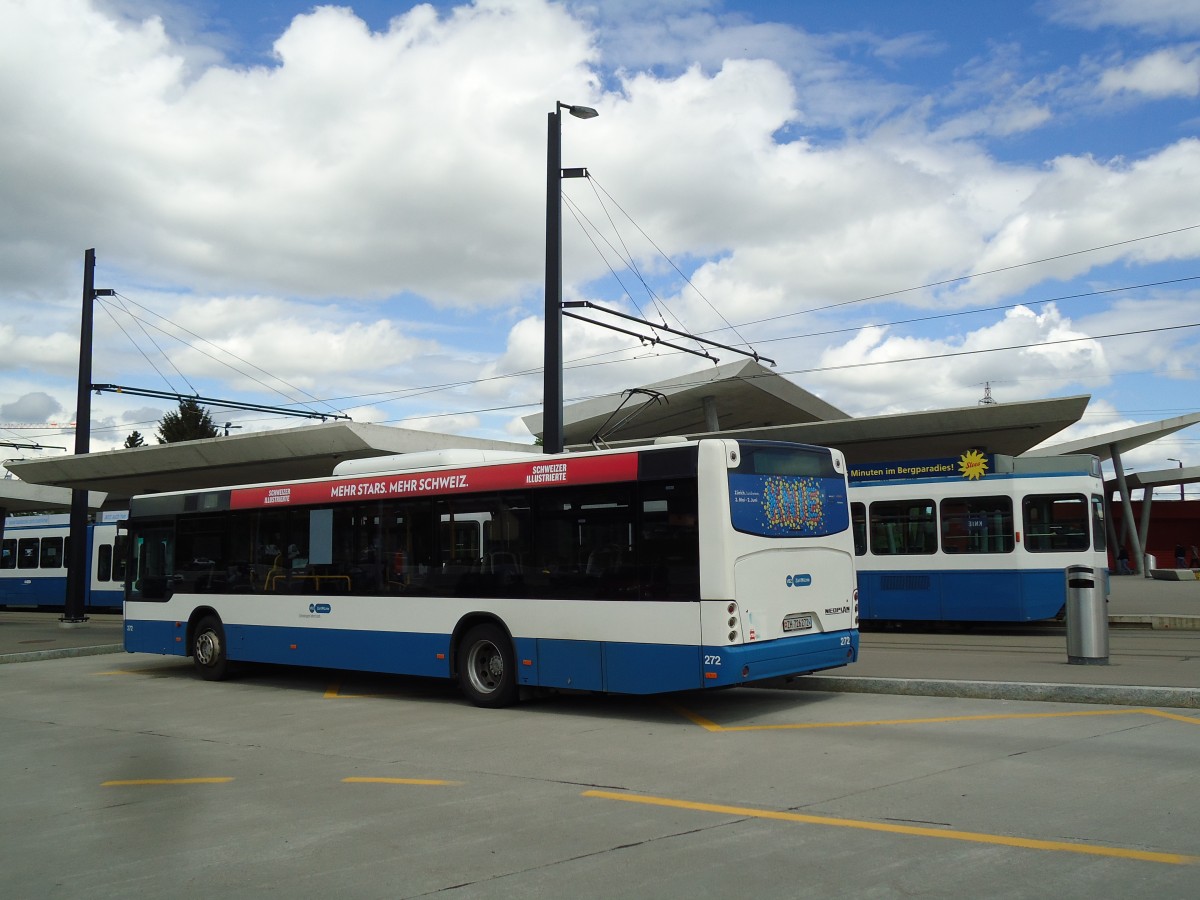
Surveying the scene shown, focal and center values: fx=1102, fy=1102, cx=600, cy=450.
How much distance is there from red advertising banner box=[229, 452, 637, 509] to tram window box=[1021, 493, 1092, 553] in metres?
11.4

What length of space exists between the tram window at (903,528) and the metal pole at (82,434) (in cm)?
1935

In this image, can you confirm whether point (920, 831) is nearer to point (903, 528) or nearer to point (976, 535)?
point (976, 535)

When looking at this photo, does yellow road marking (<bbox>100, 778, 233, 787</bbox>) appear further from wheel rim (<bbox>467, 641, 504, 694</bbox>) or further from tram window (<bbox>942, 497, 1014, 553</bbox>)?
tram window (<bbox>942, 497, 1014, 553</bbox>)

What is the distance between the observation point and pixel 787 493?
1133 centimetres

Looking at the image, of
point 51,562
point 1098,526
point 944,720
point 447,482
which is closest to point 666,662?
point 944,720

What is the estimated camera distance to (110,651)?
2086 centimetres

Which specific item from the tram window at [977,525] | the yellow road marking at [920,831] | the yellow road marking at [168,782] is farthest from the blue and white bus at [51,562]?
the yellow road marking at [920,831]

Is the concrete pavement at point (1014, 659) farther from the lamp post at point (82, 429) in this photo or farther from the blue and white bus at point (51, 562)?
the blue and white bus at point (51, 562)

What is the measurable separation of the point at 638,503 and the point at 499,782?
3657mm

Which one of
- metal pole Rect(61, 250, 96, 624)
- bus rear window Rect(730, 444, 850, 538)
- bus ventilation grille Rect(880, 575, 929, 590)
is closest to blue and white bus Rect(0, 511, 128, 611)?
metal pole Rect(61, 250, 96, 624)

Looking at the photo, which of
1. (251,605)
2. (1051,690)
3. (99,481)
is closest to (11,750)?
(251,605)

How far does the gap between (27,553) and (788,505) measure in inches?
1341

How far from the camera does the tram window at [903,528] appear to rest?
20750mm

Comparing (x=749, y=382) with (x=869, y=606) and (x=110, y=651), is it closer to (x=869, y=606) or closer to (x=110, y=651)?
(x=869, y=606)
